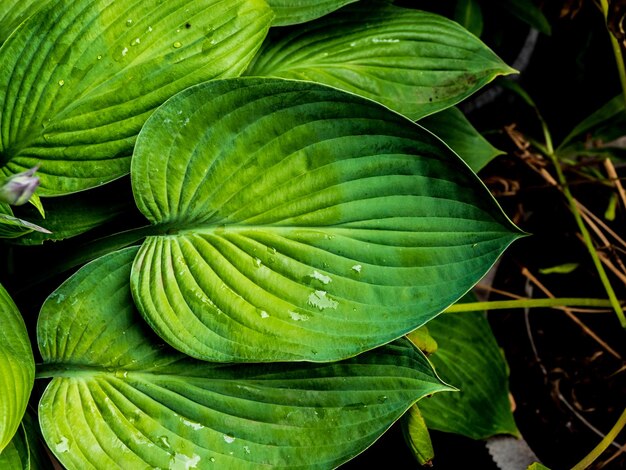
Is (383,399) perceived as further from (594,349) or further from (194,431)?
(594,349)

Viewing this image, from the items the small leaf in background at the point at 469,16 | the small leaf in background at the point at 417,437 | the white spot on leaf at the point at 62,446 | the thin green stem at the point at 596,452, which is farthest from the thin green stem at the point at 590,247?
the white spot on leaf at the point at 62,446

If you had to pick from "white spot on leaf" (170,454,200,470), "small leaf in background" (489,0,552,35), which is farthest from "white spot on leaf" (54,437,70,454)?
"small leaf in background" (489,0,552,35)

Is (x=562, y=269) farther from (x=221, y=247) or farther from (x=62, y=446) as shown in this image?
(x=62, y=446)

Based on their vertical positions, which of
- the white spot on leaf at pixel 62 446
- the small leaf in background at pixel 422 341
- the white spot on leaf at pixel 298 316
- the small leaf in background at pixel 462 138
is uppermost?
the small leaf in background at pixel 462 138

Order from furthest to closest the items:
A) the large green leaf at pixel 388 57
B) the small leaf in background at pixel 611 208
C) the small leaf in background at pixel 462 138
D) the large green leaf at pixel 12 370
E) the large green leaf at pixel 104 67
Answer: the small leaf in background at pixel 611 208 < the small leaf in background at pixel 462 138 < the large green leaf at pixel 388 57 < the large green leaf at pixel 104 67 < the large green leaf at pixel 12 370

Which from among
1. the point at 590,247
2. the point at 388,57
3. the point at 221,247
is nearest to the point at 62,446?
the point at 221,247

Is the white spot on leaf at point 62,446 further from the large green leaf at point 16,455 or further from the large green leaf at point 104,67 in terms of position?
the large green leaf at point 104,67

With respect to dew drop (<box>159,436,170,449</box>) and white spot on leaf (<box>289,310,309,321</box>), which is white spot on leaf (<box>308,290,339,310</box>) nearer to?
white spot on leaf (<box>289,310,309,321</box>)
